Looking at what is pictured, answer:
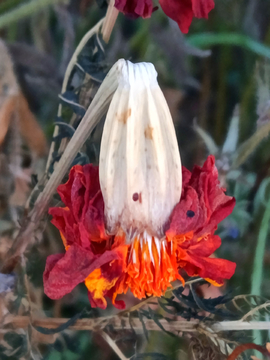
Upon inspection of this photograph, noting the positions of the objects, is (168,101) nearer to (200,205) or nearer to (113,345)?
(200,205)

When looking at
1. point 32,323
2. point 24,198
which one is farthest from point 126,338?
point 24,198

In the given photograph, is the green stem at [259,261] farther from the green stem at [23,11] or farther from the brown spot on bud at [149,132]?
the green stem at [23,11]

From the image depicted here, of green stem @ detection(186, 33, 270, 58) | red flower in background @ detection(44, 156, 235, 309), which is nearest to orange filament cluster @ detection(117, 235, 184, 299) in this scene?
red flower in background @ detection(44, 156, 235, 309)

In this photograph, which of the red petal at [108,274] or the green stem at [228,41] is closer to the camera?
the red petal at [108,274]

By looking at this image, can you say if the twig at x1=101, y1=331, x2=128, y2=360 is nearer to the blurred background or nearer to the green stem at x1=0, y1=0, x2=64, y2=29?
the blurred background

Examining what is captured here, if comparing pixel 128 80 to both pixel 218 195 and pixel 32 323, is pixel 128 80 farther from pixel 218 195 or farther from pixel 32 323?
pixel 32 323

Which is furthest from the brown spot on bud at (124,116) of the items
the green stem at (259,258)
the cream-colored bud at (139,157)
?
the green stem at (259,258)
